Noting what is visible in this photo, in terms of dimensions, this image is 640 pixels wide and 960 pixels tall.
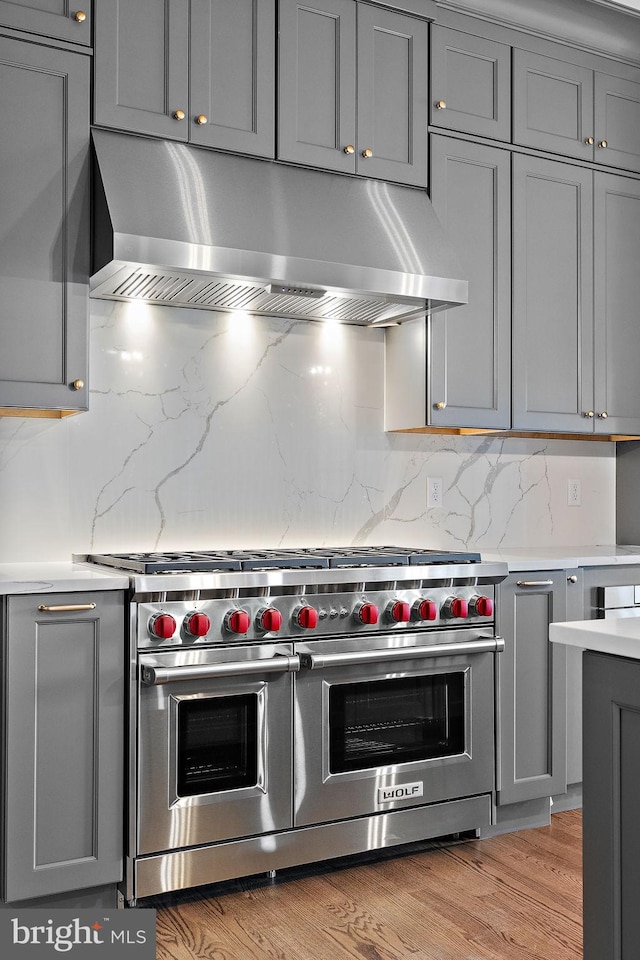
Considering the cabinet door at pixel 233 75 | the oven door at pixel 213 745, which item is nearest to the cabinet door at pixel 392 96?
the cabinet door at pixel 233 75

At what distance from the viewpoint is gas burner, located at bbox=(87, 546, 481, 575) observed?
8.14 feet

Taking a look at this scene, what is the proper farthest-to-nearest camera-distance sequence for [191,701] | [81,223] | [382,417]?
[382,417] < [81,223] < [191,701]

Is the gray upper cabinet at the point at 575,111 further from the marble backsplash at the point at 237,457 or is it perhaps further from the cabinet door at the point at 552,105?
the marble backsplash at the point at 237,457

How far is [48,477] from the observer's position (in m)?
2.85

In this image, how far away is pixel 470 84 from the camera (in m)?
3.27

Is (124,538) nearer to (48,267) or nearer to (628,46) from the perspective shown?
(48,267)

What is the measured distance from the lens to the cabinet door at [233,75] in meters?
2.74

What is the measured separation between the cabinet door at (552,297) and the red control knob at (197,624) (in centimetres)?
154

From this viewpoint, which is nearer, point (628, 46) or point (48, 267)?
point (48, 267)

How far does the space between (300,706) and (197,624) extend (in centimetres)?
42

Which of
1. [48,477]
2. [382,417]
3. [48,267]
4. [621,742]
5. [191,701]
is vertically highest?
[48,267]

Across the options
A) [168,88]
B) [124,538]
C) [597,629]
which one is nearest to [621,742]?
[597,629]

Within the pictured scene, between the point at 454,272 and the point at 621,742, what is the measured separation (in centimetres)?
189

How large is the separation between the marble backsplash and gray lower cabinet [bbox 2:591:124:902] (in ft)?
2.04
